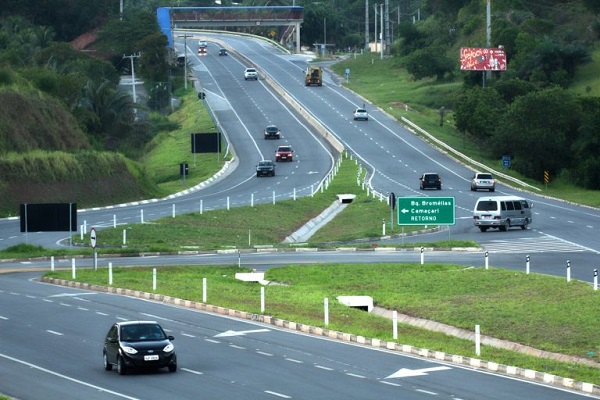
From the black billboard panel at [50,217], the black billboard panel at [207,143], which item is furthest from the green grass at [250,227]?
the black billboard panel at [207,143]

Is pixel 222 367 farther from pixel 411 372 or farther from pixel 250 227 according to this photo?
pixel 250 227

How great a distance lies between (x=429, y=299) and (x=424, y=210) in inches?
856

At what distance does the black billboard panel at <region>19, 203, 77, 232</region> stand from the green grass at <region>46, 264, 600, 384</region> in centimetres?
1209

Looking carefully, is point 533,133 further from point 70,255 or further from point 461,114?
point 70,255

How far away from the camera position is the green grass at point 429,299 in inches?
1294

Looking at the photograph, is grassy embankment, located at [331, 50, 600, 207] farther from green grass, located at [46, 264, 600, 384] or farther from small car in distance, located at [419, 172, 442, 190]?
green grass, located at [46, 264, 600, 384]

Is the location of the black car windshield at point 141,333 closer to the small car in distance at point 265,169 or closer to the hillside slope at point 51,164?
the hillside slope at point 51,164

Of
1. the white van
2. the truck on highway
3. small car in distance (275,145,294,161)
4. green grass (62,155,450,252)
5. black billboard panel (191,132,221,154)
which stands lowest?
green grass (62,155,450,252)

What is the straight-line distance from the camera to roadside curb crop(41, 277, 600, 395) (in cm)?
2805

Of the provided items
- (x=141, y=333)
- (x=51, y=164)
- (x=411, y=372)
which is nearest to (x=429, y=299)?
(x=411, y=372)

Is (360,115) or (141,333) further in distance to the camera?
(360,115)

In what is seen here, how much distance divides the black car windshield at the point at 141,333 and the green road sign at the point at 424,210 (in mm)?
32737

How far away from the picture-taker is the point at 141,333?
3019cm

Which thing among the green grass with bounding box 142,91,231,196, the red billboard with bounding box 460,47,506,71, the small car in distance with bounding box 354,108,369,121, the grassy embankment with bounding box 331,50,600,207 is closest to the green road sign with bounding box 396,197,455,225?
the grassy embankment with bounding box 331,50,600,207
